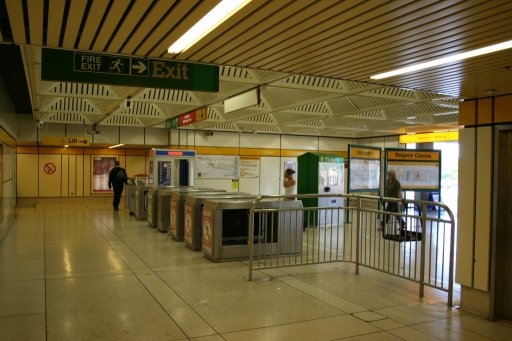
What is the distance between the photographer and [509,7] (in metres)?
2.78

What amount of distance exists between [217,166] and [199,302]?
562 inches

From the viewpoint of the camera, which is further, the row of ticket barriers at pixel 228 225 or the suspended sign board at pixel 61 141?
the suspended sign board at pixel 61 141

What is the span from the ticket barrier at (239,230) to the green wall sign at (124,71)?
2332mm

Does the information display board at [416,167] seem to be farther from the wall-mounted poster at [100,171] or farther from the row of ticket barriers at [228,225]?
the wall-mounted poster at [100,171]

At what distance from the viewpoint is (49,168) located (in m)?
19.1

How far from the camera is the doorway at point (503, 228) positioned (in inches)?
194

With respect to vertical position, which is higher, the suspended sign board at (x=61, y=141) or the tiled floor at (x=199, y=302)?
the suspended sign board at (x=61, y=141)

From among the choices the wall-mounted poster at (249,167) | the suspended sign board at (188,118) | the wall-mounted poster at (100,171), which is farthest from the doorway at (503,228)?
the wall-mounted poster at (100,171)

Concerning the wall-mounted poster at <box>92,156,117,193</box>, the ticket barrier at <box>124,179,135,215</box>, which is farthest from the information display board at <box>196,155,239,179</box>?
the wall-mounted poster at <box>92,156,117,193</box>

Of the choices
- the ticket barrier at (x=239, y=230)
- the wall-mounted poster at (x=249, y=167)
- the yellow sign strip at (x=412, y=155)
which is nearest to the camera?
the ticket barrier at (x=239, y=230)

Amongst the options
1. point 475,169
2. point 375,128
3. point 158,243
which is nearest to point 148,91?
point 158,243

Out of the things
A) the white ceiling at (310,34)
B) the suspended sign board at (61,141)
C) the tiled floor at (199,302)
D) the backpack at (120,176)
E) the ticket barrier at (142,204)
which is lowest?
the tiled floor at (199,302)

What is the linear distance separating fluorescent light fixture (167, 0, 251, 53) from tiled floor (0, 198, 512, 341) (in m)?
2.66

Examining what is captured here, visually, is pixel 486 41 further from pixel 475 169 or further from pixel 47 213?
pixel 47 213
